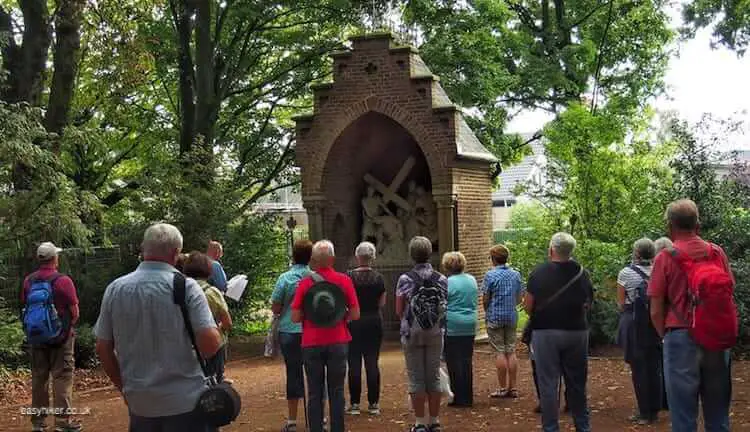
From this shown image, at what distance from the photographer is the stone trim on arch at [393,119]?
626 inches

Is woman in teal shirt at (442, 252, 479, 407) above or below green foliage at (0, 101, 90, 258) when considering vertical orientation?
below

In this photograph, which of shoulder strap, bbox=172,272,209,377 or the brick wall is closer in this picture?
shoulder strap, bbox=172,272,209,377

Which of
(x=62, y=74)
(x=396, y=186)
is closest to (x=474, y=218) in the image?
(x=396, y=186)

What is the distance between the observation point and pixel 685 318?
526 centimetres

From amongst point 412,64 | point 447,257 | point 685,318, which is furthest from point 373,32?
point 685,318

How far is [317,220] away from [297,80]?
736 cm

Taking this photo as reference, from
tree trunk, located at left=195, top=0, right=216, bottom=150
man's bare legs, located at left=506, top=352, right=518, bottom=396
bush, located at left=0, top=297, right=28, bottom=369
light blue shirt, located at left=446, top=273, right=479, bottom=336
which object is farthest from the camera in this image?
tree trunk, located at left=195, top=0, right=216, bottom=150

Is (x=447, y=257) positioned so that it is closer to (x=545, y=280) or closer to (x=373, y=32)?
(x=545, y=280)

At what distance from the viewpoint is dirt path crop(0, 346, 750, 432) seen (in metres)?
8.36

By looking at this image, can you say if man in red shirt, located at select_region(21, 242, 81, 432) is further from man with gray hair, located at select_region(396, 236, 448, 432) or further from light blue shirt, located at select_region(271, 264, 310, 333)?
man with gray hair, located at select_region(396, 236, 448, 432)

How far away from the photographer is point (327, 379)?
7023 mm

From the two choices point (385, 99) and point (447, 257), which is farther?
point (385, 99)

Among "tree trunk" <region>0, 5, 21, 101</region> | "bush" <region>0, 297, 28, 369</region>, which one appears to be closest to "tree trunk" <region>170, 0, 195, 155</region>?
"tree trunk" <region>0, 5, 21, 101</region>

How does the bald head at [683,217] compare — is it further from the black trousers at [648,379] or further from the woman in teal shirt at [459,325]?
the woman in teal shirt at [459,325]
